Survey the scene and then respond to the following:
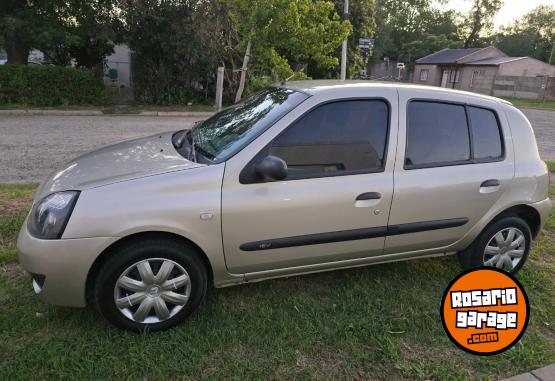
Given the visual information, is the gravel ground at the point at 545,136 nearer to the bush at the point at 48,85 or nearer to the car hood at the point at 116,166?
the car hood at the point at 116,166

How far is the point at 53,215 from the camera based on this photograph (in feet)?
8.50

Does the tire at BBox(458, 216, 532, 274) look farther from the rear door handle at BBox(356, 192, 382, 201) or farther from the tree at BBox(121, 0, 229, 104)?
the tree at BBox(121, 0, 229, 104)

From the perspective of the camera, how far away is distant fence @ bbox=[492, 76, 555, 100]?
94.8ft

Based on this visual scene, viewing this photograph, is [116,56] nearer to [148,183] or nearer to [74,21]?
[74,21]

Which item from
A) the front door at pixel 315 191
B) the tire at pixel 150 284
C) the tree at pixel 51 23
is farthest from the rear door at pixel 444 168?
the tree at pixel 51 23

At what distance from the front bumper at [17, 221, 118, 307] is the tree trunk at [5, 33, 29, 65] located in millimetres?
14967

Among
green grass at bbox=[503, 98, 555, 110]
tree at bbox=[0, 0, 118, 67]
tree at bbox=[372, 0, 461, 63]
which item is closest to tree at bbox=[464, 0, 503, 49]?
tree at bbox=[372, 0, 461, 63]

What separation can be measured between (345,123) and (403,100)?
49 centimetres

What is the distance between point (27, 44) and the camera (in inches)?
583

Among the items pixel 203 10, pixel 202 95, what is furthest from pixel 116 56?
pixel 203 10

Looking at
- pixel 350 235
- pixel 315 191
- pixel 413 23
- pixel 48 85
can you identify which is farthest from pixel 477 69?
pixel 315 191

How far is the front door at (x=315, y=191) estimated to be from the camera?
283 cm

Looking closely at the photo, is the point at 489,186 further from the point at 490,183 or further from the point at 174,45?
the point at 174,45

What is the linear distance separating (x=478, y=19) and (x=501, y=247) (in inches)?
2403
